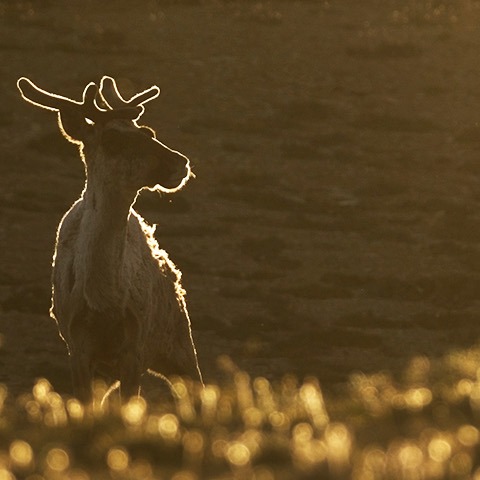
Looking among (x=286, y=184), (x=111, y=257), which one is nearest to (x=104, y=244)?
(x=111, y=257)

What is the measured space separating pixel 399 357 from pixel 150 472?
880 inches

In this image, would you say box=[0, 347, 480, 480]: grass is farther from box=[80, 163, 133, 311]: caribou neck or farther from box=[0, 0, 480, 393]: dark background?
box=[0, 0, 480, 393]: dark background

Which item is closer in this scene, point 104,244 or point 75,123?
point 104,244

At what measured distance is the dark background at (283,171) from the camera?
30.0 m

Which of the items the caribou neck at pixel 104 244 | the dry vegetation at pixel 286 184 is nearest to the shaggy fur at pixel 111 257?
the caribou neck at pixel 104 244

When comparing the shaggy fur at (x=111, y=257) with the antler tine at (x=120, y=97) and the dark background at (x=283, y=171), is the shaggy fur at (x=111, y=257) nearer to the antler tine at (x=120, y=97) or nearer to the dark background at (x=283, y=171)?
the antler tine at (x=120, y=97)

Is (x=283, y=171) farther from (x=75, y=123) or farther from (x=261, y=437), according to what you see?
(x=261, y=437)

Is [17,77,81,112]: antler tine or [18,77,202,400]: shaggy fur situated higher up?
[17,77,81,112]: antler tine

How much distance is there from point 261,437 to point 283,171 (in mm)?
30951

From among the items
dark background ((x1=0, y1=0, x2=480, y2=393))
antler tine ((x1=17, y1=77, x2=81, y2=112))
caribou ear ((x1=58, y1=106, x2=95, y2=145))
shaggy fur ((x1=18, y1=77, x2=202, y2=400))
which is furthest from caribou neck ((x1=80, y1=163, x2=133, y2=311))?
dark background ((x1=0, y1=0, x2=480, y2=393))

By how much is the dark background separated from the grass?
1764 cm

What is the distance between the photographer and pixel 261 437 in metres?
7.31

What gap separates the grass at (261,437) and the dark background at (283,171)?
17639 millimetres

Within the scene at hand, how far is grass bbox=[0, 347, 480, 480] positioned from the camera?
Result: 247 inches
